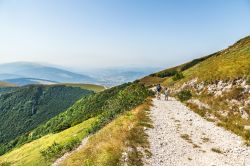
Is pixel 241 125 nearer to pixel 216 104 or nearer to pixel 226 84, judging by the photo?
pixel 216 104

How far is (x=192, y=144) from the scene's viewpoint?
30.0 metres

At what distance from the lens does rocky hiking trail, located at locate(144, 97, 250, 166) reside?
25.7 m

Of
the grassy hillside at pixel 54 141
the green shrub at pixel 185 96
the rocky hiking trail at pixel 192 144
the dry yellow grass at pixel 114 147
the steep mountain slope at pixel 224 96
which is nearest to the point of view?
→ the dry yellow grass at pixel 114 147

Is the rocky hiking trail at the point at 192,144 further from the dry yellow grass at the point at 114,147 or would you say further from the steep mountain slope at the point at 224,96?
the steep mountain slope at the point at 224,96

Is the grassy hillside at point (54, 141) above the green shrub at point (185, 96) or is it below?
below

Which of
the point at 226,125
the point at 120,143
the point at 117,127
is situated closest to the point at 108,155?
the point at 120,143

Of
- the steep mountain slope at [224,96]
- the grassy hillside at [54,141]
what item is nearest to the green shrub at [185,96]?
the steep mountain slope at [224,96]

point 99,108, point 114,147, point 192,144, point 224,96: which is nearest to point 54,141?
point 99,108

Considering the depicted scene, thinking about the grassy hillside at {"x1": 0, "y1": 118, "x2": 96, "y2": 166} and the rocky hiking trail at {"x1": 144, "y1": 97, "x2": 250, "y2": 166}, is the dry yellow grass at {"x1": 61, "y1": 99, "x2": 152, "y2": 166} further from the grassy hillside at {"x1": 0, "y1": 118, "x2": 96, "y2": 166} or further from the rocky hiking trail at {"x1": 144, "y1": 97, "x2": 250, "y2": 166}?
the grassy hillside at {"x1": 0, "y1": 118, "x2": 96, "y2": 166}

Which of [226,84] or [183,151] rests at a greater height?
[226,84]

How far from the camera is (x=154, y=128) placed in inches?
1371

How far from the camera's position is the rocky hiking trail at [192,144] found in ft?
84.3

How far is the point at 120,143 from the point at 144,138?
3220mm

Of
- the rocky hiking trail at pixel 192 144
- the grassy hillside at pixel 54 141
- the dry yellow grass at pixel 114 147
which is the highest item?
the dry yellow grass at pixel 114 147
